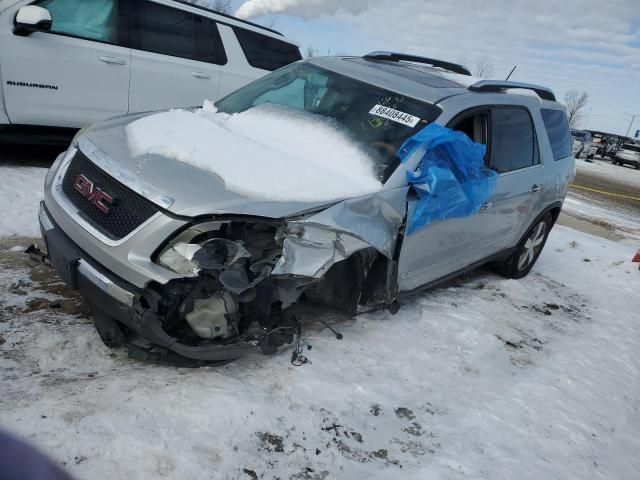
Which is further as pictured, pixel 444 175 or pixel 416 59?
pixel 416 59

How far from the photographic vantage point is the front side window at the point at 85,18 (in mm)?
5238

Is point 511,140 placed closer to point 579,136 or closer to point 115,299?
point 115,299

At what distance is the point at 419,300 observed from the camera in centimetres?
430

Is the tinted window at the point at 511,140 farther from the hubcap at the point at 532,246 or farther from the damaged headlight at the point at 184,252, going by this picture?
the damaged headlight at the point at 184,252

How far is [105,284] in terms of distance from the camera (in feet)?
8.38

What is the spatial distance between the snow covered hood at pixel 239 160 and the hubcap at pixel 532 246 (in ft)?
9.08

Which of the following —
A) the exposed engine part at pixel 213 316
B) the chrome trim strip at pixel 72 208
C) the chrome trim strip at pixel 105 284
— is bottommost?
the exposed engine part at pixel 213 316

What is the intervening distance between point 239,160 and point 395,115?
1.22 m

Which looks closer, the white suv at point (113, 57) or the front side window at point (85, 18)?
the white suv at point (113, 57)

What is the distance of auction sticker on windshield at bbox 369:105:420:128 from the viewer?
3.55 m

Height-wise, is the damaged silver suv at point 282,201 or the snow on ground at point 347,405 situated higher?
the damaged silver suv at point 282,201

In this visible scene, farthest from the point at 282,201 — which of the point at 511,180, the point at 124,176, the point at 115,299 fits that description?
the point at 511,180

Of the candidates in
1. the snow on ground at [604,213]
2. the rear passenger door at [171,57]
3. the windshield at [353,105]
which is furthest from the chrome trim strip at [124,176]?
the snow on ground at [604,213]

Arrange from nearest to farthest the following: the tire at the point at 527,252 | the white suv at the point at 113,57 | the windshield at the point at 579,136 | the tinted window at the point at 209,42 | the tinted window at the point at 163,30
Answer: the white suv at the point at 113,57, the tire at the point at 527,252, the tinted window at the point at 163,30, the tinted window at the point at 209,42, the windshield at the point at 579,136
